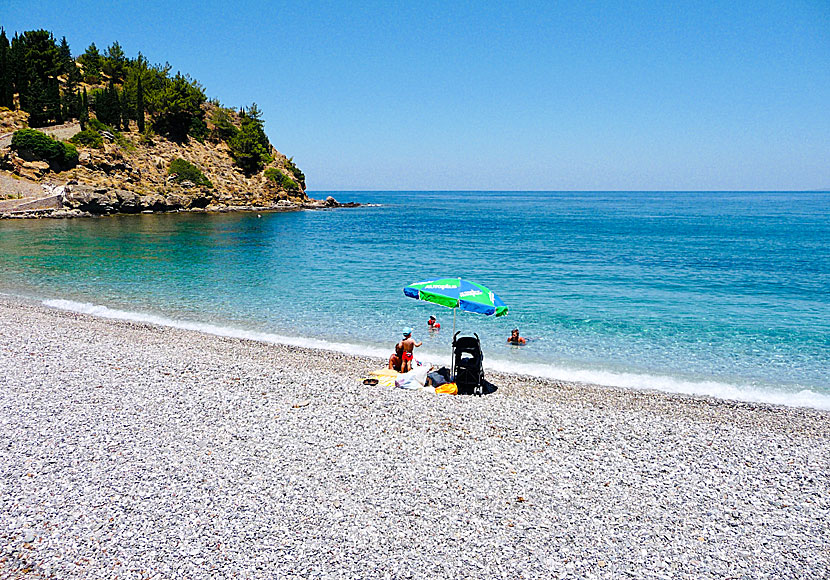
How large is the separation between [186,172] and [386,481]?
81.4m

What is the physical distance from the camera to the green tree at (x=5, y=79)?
7188cm

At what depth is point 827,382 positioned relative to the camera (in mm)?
13867

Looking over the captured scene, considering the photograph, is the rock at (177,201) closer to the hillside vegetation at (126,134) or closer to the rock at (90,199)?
the hillside vegetation at (126,134)

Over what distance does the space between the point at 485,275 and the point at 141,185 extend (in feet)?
194

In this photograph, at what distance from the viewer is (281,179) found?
9550 centimetres

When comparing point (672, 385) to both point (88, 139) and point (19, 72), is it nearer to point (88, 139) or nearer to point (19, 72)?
point (88, 139)

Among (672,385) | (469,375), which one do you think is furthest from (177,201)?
(672,385)

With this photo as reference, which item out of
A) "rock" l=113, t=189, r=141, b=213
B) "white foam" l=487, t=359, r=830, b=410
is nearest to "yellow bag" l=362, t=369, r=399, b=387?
"white foam" l=487, t=359, r=830, b=410

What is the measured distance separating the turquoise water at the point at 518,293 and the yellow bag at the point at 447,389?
3.61m

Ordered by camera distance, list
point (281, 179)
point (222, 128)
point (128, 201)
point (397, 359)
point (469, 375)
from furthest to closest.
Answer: point (222, 128), point (281, 179), point (128, 201), point (397, 359), point (469, 375)

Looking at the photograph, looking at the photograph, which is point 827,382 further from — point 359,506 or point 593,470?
point 359,506

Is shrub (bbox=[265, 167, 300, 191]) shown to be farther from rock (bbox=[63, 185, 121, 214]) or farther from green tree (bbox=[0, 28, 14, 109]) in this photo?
green tree (bbox=[0, 28, 14, 109])

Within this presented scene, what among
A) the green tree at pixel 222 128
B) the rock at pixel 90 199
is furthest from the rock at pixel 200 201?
the green tree at pixel 222 128

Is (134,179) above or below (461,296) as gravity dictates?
above
